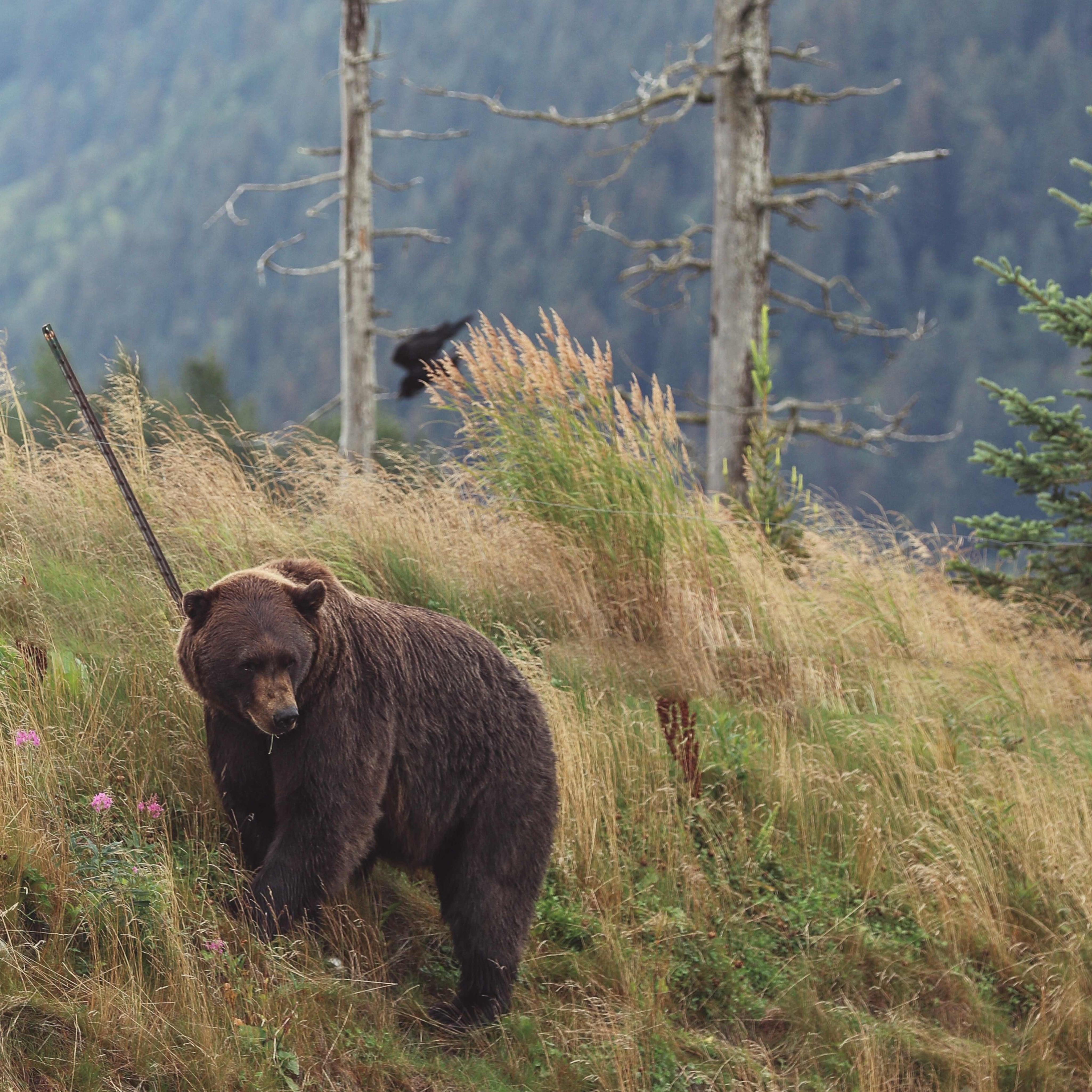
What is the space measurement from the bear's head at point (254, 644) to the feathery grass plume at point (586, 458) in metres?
3.20

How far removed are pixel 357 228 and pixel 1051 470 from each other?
924cm

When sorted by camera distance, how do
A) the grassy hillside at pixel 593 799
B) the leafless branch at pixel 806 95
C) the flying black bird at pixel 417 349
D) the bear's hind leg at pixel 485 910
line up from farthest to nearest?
the flying black bird at pixel 417 349
the leafless branch at pixel 806 95
the bear's hind leg at pixel 485 910
the grassy hillside at pixel 593 799

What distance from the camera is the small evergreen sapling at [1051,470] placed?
8531 millimetres

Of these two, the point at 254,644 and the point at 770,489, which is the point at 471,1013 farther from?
the point at 770,489

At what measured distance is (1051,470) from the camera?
8609mm

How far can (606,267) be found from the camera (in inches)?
4978

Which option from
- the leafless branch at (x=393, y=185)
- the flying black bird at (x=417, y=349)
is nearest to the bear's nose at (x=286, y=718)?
the flying black bird at (x=417, y=349)

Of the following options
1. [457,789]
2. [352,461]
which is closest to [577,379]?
[352,461]

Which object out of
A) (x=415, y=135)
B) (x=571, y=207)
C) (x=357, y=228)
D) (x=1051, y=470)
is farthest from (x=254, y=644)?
(x=571, y=207)

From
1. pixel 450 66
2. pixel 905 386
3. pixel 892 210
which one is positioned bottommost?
pixel 905 386

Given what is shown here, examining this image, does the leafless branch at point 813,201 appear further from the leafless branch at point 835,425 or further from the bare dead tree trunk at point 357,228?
the bare dead tree trunk at point 357,228

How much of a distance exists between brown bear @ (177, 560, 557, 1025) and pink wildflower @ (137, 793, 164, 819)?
31 cm

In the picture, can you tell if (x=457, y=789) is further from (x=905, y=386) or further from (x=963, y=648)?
(x=905, y=386)

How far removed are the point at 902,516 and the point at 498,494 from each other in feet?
10.1
